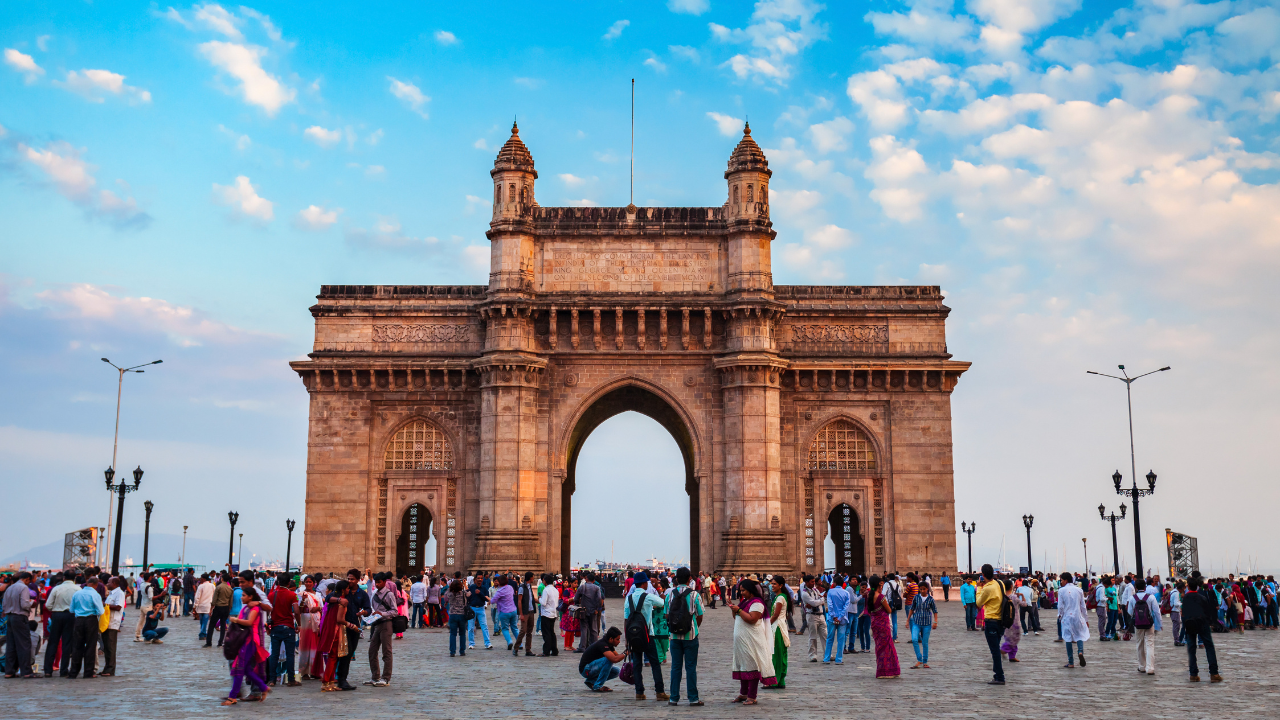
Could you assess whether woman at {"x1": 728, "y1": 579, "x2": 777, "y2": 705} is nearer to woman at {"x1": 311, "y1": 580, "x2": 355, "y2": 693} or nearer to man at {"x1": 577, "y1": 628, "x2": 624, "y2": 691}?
man at {"x1": 577, "y1": 628, "x2": 624, "y2": 691}

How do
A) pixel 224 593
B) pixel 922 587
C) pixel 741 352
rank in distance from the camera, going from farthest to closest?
1. pixel 741 352
2. pixel 224 593
3. pixel 922 587

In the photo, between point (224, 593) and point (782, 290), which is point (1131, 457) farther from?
point (224, 593)

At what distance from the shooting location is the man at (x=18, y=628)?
59.5 feet

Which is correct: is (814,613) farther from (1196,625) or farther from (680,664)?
(680,664)

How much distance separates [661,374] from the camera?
41500 mm

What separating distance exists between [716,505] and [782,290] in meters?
8.70

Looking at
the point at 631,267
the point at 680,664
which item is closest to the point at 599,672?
the point at 680,664

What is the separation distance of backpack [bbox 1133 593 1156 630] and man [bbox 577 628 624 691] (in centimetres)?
854

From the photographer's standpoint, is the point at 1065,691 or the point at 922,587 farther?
the point at 922,587

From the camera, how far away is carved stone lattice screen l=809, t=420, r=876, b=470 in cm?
4250

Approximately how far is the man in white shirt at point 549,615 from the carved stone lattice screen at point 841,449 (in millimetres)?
21021

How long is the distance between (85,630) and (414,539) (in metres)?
28.9

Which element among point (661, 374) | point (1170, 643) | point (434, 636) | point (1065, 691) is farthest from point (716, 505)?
point (1065, 691)

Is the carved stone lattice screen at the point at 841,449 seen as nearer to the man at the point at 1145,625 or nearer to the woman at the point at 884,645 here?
the man at the point at 1145,625
